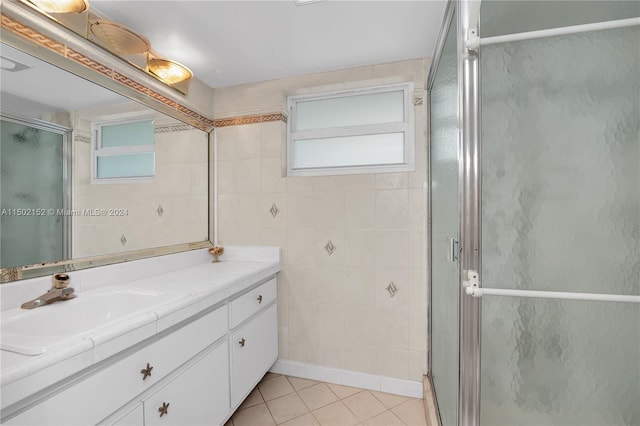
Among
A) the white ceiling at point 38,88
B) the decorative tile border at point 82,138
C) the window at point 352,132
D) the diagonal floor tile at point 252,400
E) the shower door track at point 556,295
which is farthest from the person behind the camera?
the window at point 352,132

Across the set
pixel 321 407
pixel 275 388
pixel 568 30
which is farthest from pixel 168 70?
pixel 321 407

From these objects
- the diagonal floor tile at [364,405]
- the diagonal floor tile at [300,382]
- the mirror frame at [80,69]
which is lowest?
the diagonal floor tile at [364,405]

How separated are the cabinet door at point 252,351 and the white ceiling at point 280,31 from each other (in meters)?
1.65

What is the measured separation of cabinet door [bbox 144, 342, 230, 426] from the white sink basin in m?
0.33

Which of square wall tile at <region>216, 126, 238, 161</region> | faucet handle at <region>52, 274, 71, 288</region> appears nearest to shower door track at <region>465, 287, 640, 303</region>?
faucet handle at <region>52, 274, 71, 288</region>

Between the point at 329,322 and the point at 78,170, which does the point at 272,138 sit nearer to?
the point at 78,170

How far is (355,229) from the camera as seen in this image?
1940mm

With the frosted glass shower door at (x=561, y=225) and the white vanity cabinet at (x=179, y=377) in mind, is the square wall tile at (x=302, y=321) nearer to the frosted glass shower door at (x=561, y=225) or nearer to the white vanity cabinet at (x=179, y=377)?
the white vanity cabinet at (x=179, y=377)

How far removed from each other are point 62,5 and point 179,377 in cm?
161

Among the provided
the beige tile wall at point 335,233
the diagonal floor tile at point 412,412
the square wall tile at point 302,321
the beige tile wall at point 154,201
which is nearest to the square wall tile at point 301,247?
the beige tile wall at point 335,233

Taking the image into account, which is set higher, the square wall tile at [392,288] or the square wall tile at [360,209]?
the square wall tile at [360,209]

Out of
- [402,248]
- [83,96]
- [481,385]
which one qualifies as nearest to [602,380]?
[481,385]

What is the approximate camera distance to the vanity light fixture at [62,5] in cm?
113

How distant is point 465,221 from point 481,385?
1.97ft
